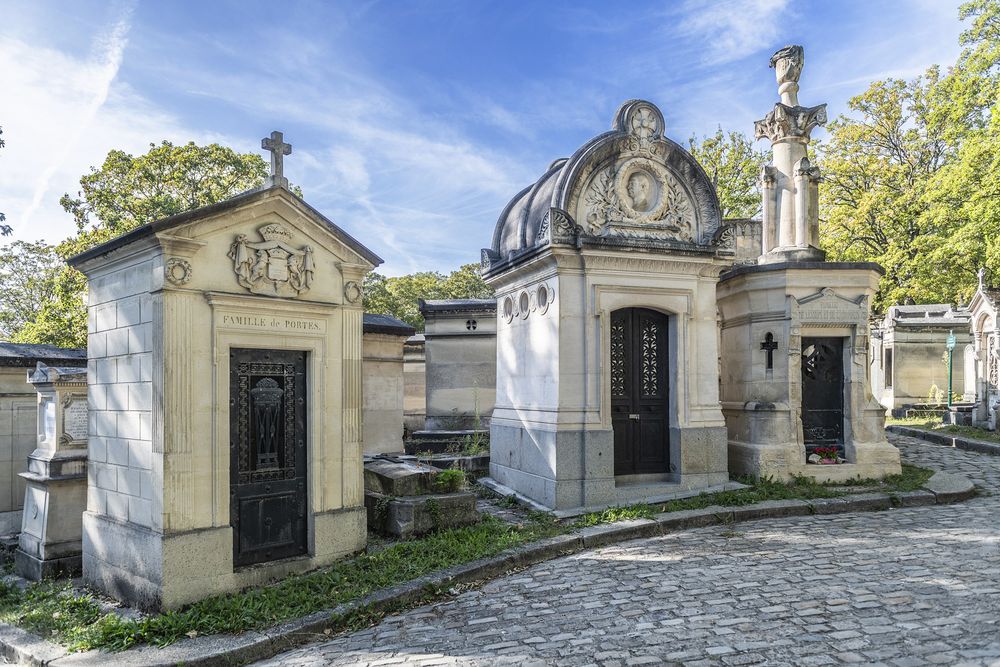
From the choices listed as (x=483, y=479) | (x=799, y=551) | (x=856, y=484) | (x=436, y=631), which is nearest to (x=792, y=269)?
(x=856, y=484)

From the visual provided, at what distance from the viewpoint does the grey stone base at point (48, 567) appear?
6.36 metres

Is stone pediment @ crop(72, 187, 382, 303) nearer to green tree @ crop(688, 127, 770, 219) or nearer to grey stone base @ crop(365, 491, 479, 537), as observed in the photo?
grey stone base @ crop(365, 491, 479, 537)

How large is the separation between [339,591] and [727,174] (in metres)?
24.2

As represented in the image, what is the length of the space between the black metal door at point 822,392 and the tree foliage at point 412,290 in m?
25.2

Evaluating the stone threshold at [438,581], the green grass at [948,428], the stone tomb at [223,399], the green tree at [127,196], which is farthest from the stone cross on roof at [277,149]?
the green grass at [948,428]

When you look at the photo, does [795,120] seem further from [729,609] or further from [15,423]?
[15,423]

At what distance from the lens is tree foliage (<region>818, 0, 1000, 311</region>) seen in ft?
69.2

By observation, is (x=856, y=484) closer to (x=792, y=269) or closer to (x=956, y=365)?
(x=792, y=269)

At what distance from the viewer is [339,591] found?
5547mm

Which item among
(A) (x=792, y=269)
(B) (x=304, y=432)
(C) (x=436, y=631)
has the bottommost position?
(C) (x=436, y=631)

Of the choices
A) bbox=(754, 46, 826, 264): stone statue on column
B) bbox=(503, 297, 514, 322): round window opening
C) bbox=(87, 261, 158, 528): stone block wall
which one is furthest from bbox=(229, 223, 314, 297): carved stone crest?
bbox=(754, 46, 826, 264): stone statue on column

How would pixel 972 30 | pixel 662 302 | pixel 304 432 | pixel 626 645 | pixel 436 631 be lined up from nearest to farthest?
1. pixel 626 645
2. pixel 436 631
3. pixel 304 432
4. pixel 662 302
5. pixel 972 30

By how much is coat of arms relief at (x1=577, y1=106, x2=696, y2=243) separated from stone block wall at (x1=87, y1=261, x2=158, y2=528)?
536 cm

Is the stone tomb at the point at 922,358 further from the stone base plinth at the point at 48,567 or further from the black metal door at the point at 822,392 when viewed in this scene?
the stone base plinth at the point at 48,567
